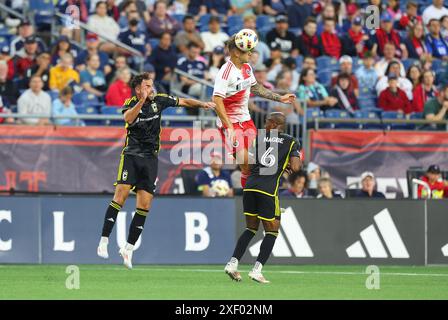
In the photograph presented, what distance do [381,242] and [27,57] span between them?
8147 millimetres

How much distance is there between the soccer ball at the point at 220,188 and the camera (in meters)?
20.1

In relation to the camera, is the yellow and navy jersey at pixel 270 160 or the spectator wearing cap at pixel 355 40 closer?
the yellow and navy jersey at pixel 270 160

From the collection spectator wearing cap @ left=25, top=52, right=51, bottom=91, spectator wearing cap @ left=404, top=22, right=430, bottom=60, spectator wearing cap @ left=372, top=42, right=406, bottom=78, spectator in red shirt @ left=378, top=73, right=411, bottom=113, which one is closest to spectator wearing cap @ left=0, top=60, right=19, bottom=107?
spectator wearing cap @ left=25, top=52, right=51, bottom=91

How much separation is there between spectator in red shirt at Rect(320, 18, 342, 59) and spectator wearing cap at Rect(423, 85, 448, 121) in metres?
2.89

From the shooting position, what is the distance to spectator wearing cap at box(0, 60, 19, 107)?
21.8 meters

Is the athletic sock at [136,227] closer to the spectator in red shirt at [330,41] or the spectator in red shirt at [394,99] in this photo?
the spectator in red shirt at [394,99]

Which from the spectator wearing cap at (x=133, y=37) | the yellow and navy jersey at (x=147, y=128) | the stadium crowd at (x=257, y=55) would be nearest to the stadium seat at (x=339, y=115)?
the stadium crowd at (x=257, y=55)

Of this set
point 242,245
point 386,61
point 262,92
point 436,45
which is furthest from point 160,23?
point 242,245

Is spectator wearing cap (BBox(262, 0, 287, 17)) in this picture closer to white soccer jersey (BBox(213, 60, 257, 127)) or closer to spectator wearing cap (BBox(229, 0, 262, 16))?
spectator wearing cap (BBox(229, 0, 262, 16))

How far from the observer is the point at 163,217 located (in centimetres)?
1895

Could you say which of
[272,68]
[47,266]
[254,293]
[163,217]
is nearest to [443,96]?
[272,68]

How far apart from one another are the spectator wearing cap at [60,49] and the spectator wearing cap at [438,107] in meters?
7.29

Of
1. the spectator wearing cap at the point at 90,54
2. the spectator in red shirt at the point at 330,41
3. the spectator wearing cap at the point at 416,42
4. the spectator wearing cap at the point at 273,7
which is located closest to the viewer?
the spectator wearing cap at the point at 90,54
